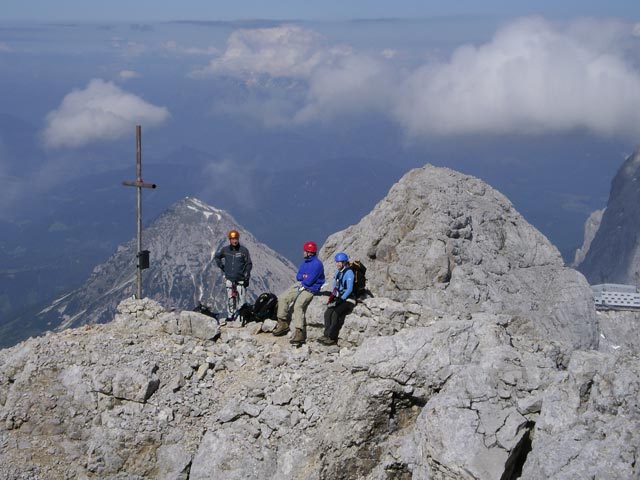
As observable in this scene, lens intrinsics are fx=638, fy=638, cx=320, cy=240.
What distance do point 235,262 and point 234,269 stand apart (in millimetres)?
269

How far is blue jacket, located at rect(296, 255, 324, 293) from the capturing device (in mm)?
20203

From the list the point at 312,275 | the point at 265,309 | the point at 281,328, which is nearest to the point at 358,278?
the point at 312,275

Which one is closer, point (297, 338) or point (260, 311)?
point (297, 338)

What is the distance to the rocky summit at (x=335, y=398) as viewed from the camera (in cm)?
1277

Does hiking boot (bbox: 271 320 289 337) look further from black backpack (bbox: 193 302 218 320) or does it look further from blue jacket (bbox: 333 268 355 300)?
black backpack (bbox: 193 302 218 320)

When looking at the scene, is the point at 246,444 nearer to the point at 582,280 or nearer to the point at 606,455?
the point at 606,455

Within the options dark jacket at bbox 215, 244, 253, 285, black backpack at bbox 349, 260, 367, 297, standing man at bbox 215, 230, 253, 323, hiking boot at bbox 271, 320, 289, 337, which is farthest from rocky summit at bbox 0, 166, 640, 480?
dark jacket at bbox 215, 244, 253, 285

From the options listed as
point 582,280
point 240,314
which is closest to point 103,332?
point 240,314

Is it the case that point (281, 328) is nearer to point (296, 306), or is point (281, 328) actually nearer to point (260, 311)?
point (296, 306)

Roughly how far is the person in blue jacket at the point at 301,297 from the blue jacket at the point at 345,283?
0.78 metres

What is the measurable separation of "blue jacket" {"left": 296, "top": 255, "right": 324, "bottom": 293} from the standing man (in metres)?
3.06

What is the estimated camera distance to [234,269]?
22.8 m

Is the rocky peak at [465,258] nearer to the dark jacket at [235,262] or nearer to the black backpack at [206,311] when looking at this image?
the dark jacket at [235,262]

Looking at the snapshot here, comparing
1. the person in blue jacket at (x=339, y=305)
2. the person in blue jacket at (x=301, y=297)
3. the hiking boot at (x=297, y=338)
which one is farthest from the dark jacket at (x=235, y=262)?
the person in blue jacket at (x=339, y=305)
